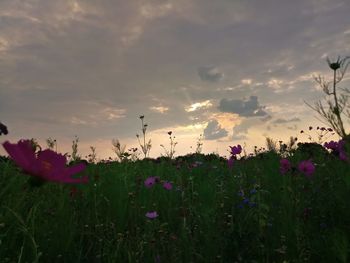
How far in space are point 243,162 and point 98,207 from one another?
3.92 m

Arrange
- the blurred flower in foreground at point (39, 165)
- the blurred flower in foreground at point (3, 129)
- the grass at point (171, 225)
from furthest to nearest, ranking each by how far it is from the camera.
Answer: the blurred flower in foreground at point (3, 129)
the grass at point (171, 225)
the blurred flower in foreground at point (39, 165)

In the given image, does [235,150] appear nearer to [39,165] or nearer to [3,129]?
[3,129]

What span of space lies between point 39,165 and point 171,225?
2.93m

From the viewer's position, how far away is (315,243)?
117 inches

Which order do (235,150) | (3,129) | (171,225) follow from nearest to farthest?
(3,129)
(171,225)
(235,150)

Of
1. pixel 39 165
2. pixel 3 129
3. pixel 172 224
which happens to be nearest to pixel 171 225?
pixel 172 224

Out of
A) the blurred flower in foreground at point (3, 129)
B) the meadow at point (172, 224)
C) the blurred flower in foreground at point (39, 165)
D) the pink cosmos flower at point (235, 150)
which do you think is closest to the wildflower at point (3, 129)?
the blurred flower in foreground at point (3, 129)

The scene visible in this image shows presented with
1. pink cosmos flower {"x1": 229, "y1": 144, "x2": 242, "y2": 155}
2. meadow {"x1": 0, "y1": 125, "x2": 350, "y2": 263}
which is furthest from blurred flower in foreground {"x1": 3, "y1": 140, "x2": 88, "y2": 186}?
pink cosmos flower {"x1": 229, "y1": 144, "x2": 242, "y2": 155}

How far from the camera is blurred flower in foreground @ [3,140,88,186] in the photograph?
3.71 ft

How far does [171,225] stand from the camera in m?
3.98

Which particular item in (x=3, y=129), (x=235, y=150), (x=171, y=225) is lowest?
(x=171, y=225)

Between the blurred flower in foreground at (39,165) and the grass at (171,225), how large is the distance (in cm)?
73

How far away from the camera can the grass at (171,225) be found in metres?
2.71

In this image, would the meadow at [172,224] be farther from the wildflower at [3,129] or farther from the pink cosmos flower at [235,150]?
the pink cosmos flower at [235,150]
